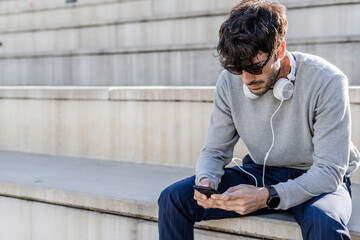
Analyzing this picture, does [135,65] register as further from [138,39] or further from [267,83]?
[267,83]

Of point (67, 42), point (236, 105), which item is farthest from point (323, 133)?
point (67, 42)

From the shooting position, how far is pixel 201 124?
3191 millimetres

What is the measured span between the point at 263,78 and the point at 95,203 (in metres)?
1.22

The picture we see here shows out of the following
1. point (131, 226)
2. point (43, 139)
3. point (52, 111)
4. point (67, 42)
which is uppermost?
point (67, 42)

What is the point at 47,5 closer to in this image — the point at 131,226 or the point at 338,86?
the point at 131,226

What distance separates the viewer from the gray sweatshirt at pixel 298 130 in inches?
70.6

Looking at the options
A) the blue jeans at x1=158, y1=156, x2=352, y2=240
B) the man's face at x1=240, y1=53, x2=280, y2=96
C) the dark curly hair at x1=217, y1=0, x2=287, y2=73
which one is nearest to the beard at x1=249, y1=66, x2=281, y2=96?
the man's face at x1=240, y1=53, x2=280, y2=96

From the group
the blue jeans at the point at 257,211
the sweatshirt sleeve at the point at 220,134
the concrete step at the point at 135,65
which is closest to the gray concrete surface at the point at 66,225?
the blue jeans at the point at 257,211

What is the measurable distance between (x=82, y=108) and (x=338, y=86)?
2.33 metres

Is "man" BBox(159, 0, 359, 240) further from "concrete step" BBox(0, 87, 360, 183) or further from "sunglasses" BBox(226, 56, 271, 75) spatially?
"concrete step" BBox(0, 87, 360, 183)

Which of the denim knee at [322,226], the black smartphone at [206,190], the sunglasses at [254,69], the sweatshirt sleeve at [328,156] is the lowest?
the denim knee at [322,226]

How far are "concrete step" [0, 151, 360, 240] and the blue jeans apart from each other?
0.10 metres

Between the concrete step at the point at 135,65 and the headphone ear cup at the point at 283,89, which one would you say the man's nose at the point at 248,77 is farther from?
the concrete step at the point at 135,65

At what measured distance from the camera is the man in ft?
5.85
